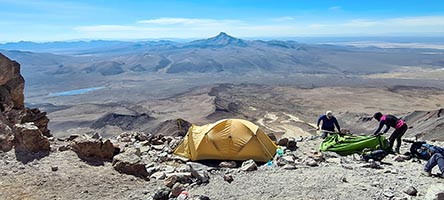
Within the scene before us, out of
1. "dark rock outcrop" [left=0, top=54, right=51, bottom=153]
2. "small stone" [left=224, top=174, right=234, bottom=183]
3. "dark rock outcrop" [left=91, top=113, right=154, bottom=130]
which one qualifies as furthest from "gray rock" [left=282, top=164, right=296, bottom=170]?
"dark rock outcrop" [left=91, top=113, right=154, bottom=130]

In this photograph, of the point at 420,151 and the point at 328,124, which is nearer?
the point at 420,151

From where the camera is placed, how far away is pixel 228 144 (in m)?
12.1

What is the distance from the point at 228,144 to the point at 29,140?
564 cm

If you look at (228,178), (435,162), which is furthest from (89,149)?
(435,162)

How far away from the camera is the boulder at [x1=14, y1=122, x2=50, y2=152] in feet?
34.5

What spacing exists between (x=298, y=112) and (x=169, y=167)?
48965 millimetres

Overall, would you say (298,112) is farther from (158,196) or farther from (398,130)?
(158,196)

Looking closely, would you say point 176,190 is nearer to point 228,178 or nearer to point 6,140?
point 228,178

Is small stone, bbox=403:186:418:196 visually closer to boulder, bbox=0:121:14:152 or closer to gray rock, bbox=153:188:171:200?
gray rock, bbox=153:188:171:200

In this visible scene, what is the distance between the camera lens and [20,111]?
48.2 feet

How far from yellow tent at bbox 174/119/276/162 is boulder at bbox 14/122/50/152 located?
159 inches

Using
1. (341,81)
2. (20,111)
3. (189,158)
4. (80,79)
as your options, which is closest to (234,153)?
(189,158)

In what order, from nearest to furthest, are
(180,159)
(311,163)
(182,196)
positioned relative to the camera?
(182,196)
(311,163)
(180,159)

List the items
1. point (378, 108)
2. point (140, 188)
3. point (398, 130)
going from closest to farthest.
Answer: point (140, 188) → point (398, 130) → point (378, 108)
